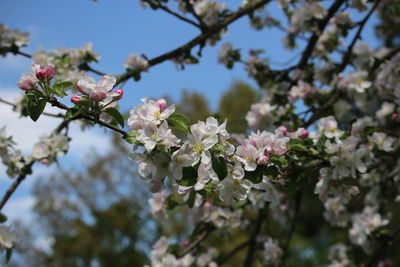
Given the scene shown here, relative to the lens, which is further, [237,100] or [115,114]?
[237,100]

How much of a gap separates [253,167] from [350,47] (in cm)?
229

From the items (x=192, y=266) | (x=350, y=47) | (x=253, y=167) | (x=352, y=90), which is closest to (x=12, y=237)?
(x=192, y=266)

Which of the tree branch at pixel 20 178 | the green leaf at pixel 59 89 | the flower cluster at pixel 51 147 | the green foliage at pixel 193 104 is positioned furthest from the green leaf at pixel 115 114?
the green foliage at pixel 193 104

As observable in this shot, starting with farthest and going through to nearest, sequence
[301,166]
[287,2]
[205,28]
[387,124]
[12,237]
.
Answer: [287,2]
[387,124]
[205,28]
[12,237]
[301,166]

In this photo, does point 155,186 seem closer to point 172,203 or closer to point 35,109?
point 35,109

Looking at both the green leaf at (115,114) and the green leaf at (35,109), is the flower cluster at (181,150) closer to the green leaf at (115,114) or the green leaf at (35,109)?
the green leaf at (115,114)

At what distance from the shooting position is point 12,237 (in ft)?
7.46

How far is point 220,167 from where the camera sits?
1320 millimetres

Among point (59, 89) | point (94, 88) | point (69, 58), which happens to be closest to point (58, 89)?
point (59, 89)

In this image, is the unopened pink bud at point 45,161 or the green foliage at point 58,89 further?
the unopened pink bud at point 45,161

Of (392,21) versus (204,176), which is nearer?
(204,176)

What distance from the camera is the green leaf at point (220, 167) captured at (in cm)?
131

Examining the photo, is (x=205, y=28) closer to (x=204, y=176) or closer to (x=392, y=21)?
(x=204, y=176)

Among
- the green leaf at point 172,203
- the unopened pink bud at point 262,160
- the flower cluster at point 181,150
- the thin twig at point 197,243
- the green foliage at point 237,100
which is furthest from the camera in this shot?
the green foliage at point 237,100
